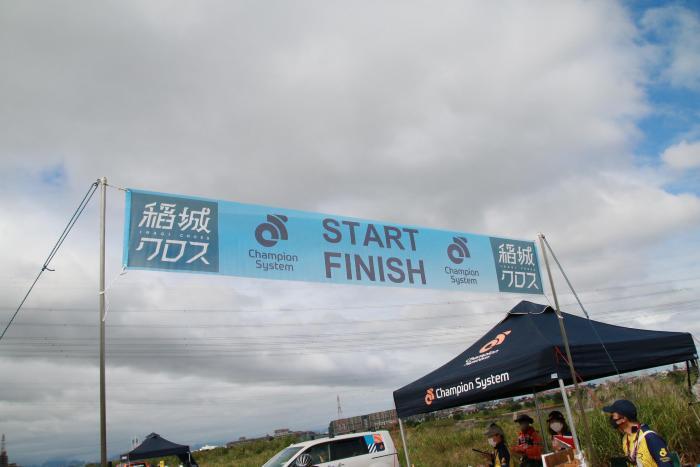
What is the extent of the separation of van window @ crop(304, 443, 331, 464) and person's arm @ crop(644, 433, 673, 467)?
6.60m

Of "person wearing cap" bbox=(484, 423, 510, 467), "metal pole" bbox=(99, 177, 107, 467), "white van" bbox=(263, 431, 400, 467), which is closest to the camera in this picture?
"metal pole" bbox=(99, 177, 107, 467)

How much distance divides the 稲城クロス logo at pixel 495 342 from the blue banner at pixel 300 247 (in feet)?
4.80

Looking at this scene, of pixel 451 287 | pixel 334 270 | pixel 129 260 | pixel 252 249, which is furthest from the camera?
pixel 451 287

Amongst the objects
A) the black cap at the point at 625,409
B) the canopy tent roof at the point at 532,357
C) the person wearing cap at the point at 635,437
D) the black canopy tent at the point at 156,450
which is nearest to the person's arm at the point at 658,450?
the person wearing cap at the point at 635,437

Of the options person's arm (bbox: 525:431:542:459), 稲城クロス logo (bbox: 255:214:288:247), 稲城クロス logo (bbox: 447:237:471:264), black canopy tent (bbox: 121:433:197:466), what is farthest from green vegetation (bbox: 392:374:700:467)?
black canopy tent (bbox: 121:433:197:466)

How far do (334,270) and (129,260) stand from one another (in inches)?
116

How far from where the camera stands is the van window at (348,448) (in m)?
9.98

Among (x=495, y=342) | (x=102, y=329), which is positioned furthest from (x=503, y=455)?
(x=102, y=329)

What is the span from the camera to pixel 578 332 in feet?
24.3

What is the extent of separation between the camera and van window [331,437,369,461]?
998cm

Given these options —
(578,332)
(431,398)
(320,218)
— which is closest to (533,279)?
(578,332)

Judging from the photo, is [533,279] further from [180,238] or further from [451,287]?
[180,238]

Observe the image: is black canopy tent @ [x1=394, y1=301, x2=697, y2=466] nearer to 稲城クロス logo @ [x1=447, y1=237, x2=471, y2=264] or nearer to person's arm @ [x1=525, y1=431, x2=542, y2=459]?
person's arm @ [x1=525, y1=431, x2=542, y2=459]

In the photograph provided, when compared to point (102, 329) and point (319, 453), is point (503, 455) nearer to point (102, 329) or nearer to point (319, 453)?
point (319, 453)
